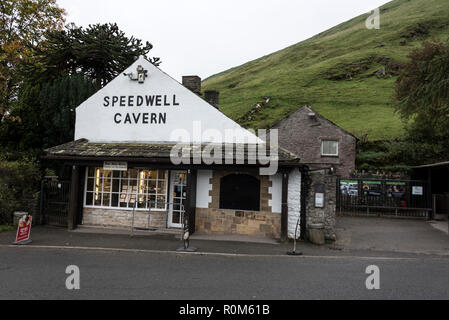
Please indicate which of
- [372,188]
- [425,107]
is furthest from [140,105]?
[372,188]

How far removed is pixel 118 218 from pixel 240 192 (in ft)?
16.7

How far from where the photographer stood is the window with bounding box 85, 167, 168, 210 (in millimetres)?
12898

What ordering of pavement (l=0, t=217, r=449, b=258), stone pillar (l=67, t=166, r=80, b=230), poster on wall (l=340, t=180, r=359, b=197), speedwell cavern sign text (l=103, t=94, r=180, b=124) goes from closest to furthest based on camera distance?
pavement (l=0, t=217, r=449, b=258), stone pillar (l=67, t=166, r=80, b=230), speedwell cavern sign text (l=103, t=94, r=180, b=124), poster on wall (l=340, t=180, r=359, b=197)

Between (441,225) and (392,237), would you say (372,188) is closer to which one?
(441,225)

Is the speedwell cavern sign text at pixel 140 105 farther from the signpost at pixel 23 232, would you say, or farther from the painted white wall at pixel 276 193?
the signpost at pixel 23 232

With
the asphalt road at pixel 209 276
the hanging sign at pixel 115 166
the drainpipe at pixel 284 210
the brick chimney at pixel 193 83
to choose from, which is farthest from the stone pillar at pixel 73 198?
the drainpipe at pixel 284 210

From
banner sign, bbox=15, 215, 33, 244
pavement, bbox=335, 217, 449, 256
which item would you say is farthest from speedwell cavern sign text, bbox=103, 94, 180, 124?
pavement, bbox=335, 217, 449, 256

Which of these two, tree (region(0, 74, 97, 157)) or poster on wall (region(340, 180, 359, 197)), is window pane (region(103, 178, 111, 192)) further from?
poster on wall (region(340, 180, 359, 197))

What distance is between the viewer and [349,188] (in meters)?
19.9

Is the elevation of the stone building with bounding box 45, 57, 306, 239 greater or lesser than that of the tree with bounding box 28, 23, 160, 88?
lesser

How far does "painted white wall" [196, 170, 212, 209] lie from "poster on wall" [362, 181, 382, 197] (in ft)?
38.4

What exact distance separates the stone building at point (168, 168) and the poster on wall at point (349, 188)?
30.4ft
